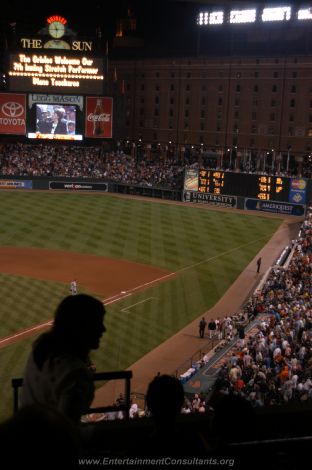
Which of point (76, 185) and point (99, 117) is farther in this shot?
point (76, 185)

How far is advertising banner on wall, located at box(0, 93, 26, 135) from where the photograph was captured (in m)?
64.6

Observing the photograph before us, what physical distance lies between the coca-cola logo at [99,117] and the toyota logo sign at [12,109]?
790 cm

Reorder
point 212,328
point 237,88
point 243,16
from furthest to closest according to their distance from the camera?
point 237,88, point 243,16, point 212,328

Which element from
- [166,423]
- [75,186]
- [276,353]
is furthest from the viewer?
[75,186]

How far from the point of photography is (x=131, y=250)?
4012cm

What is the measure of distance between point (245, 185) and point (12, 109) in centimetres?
2842

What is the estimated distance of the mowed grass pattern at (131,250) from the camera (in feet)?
78.7

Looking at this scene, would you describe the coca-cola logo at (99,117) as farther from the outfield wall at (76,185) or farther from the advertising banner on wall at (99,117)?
the outfield wall at (76,185)

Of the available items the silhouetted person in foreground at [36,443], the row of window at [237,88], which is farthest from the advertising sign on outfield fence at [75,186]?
the silhouetted person in foreground at [36,443]

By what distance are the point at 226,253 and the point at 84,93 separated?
32814 mm

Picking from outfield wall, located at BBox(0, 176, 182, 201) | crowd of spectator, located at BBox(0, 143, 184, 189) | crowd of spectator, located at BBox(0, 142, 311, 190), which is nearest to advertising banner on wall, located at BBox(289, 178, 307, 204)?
crowd of spectator, located at BBox(0, 142, 311, 190)

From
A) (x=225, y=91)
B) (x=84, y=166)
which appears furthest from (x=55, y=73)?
(x=225, y=91)

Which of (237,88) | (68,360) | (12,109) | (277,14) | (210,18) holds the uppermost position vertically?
(210,18)

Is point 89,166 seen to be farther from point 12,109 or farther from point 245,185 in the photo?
point 245,185
